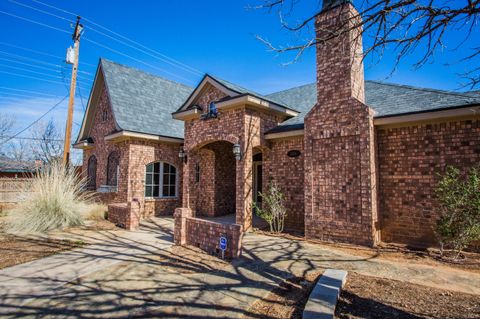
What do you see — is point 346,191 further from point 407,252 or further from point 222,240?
point 222,240

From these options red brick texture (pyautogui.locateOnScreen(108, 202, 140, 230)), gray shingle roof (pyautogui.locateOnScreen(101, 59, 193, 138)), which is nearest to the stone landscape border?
red brick texture (pyautogui.locateOnScreen(108, 202, 140, 230))

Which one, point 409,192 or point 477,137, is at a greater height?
point 477,137

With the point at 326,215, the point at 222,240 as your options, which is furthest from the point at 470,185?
the point at 222,240

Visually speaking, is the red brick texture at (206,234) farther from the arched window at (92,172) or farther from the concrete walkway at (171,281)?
the arched window at (92,172)

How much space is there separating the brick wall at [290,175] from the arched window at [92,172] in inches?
379

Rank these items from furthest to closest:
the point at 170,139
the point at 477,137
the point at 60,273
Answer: the point at 170,139 → the point at 477,137 → the point at 60,273

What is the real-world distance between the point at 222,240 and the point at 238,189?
3149 millimetres

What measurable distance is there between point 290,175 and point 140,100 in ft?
28.7

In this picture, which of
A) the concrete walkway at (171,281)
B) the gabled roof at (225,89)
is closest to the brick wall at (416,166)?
the concrete walkway at (171,281)

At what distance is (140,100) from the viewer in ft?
44.1

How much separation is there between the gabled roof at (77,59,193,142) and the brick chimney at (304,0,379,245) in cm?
720

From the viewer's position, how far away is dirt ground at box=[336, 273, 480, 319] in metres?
3.06

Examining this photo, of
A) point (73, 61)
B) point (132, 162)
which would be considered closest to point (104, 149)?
point (132, 162)

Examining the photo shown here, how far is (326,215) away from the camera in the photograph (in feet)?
23.0
